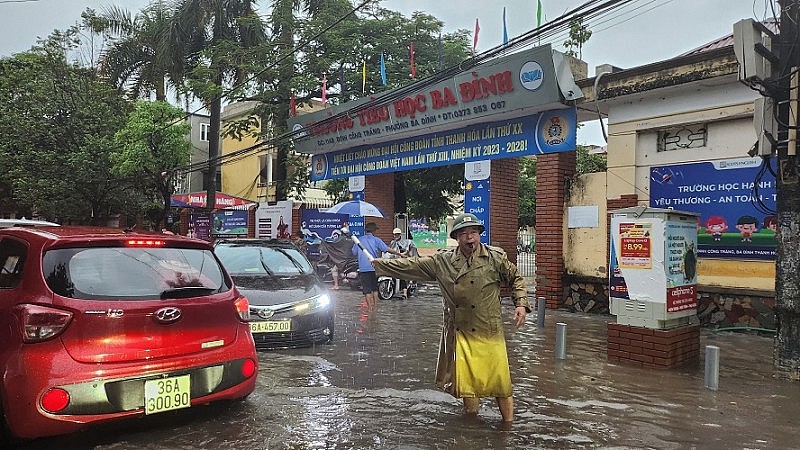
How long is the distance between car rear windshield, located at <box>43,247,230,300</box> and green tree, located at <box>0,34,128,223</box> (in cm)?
1798

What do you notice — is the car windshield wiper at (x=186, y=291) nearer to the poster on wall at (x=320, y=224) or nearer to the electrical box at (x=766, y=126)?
the electrical box at (x=766, y=126)

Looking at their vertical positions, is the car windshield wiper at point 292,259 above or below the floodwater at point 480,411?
above

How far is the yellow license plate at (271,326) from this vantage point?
6.86 metres

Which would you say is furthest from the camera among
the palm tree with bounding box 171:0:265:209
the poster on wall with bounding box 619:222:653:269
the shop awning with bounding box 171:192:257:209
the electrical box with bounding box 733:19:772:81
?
the shop awning with bounding box 171:192:257:209

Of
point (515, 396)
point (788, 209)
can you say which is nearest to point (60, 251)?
point (515, 396)

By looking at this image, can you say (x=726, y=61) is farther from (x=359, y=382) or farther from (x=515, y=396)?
(x=359, y=382)

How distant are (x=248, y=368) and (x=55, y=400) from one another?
1.36 meters

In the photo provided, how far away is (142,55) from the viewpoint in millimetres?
23781

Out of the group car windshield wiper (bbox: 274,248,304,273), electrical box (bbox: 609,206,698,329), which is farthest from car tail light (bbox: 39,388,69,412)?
electrical box (bbox: 609,206,698,329)

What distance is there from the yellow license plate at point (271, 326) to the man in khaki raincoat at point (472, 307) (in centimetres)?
280

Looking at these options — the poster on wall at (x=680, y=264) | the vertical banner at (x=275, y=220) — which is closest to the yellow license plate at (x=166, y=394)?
the poster on wall at (x=680, y=264)

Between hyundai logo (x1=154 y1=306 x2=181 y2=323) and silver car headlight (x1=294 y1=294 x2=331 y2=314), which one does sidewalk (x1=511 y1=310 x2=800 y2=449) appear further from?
hyundai logo (x1=154 y1=306 x2=181 y2=323)

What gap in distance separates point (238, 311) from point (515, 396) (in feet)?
8.73

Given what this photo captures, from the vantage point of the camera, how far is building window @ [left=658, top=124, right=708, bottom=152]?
31.3 ft
